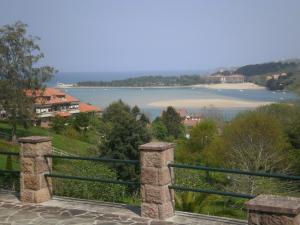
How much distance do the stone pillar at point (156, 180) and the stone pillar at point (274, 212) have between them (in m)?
2.07

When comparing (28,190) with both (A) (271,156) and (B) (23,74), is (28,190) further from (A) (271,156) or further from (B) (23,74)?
(B) (23,74)

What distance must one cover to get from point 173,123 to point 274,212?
68.4 metres

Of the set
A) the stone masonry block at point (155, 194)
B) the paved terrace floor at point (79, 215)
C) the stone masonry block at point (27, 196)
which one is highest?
the stone masonry block at point (155, 194)

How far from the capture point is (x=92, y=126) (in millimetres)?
64188

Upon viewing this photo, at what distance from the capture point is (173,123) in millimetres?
73188

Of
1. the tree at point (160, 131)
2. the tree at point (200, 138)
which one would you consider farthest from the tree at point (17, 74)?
the tree at point (160, 131)

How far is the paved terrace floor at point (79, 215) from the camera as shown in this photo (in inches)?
267

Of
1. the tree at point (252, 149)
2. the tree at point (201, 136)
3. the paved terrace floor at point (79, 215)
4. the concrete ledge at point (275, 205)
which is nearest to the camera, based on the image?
the concrete ledge at point (275, 205)

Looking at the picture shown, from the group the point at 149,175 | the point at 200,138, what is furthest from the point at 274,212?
the point at 200,138

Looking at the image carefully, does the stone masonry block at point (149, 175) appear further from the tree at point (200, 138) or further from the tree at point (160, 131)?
the tree at point (160, 131)

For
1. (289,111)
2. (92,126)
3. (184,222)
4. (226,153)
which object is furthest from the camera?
(92,126)

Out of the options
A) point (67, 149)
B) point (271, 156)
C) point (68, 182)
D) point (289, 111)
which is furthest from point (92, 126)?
point (68, 182)

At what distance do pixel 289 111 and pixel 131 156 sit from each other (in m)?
20.4

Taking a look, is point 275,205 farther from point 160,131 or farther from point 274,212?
point 160,131
